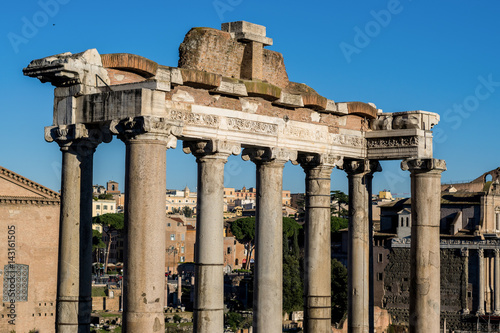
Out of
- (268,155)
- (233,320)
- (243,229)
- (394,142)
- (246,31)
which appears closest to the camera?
(246,31)

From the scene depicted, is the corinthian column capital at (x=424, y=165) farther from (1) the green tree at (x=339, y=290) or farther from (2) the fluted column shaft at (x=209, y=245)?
(1) the green tree at (x=339, y=290)

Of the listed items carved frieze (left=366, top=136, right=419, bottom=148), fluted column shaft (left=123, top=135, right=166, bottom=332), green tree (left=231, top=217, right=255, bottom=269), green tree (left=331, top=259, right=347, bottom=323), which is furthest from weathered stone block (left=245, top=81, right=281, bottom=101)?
green tree (left=231, top=217, right=255, bottom=269)

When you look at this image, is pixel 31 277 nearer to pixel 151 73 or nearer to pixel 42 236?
pixel 42 236

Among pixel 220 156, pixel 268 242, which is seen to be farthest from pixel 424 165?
pixel 220 156

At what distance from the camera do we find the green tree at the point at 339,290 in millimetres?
63781

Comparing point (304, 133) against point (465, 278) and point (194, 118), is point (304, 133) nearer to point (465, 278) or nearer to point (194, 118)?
point (194, 118)

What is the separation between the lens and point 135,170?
446 inches

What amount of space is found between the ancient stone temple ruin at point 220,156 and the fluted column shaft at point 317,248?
0.06ft

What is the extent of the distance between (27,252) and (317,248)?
1710 inches

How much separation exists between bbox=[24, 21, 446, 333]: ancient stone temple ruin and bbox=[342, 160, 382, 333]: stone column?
2 cm

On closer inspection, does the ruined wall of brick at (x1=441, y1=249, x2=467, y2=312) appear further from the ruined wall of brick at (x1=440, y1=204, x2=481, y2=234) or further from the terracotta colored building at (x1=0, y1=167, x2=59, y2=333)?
the terracotta colored building at (x1=0, y1=167, x2=59, y2=333)

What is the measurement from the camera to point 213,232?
13.2 metres

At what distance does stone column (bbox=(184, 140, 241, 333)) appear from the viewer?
13125mm

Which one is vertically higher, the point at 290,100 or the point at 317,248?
the point at 290,100
